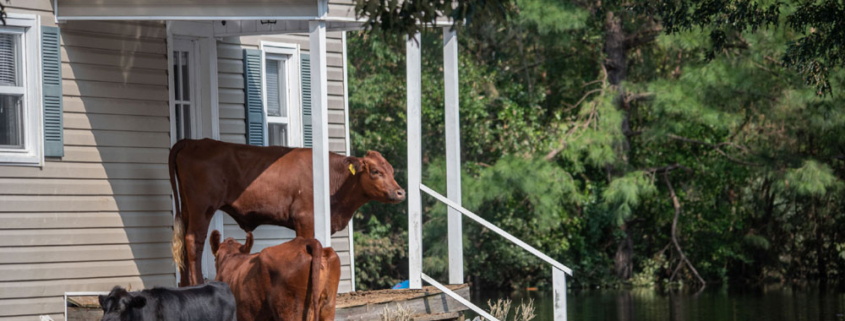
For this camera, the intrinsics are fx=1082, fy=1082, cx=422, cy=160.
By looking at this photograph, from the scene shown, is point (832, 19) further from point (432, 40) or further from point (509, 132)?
point (432, 40)

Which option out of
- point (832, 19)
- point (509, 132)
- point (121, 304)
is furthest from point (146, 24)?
point (509, 132)

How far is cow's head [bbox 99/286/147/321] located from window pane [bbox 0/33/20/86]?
339 centimetres

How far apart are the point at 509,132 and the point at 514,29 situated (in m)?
2.43

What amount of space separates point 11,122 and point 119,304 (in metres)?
3.38

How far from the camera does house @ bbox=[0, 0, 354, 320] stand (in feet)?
30.3

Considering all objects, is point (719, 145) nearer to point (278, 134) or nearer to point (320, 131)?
point (278, 134)

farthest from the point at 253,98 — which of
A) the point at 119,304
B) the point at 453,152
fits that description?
the point at 119,304

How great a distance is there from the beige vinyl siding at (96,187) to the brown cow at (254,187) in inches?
18.4

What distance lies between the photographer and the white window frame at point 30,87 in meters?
9.24

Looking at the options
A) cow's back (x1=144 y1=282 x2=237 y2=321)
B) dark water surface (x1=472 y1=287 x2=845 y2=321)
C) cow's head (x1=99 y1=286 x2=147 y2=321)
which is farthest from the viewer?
dark water surface (x1=472 y1=287 x2=845 y2=321)

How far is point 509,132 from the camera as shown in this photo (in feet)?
84.1

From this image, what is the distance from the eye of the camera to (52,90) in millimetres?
9367

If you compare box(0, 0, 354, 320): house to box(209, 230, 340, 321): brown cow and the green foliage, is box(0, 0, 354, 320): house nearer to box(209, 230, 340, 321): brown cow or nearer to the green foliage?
box(209, 230, 340, 321): brown cow

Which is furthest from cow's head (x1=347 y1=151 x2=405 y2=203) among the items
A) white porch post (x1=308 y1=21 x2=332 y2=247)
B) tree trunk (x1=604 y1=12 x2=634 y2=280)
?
tree trunk (x1=604 y1=12 x2=634 y2=280)
